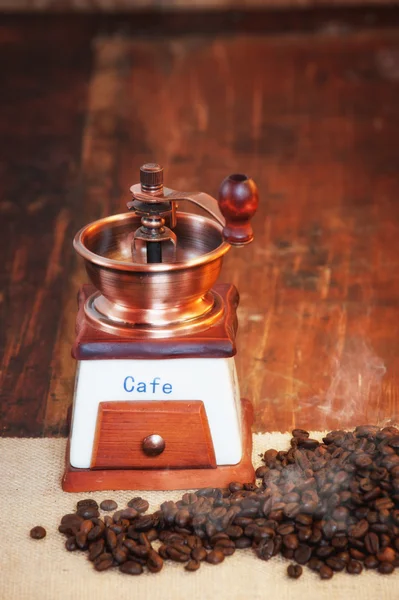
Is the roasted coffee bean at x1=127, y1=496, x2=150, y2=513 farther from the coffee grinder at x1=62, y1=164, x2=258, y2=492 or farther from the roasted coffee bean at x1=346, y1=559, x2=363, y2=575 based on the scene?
the roasted coffee bean at x1=346, y1=559, x2=363, y2=575

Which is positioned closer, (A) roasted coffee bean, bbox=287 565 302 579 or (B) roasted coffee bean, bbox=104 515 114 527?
(A) roasted coffee bean, bbox=287 565 302 579

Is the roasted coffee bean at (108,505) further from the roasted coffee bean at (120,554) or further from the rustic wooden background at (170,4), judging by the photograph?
the rustic wooden background at (170,4)

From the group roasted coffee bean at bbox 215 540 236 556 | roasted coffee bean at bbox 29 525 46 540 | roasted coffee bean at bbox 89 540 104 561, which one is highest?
roasted coffee bean at bbox 215 540 236 556

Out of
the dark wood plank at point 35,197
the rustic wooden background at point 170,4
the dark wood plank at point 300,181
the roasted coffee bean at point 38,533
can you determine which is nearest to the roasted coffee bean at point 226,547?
the roasted coffee bean at point 38,533

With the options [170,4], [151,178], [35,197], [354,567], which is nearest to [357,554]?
[354,567]

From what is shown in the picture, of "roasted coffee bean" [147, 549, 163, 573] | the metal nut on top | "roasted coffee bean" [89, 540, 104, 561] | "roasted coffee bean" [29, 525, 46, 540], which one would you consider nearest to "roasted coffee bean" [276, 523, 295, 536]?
"roasted coffee bean" [147, 549, 163, 573]

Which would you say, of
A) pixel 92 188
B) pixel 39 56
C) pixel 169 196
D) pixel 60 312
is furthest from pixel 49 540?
pixel 39 56

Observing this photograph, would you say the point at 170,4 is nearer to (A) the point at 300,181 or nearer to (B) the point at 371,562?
(A) the point at 300,181

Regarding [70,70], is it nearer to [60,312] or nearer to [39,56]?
[39,56]
